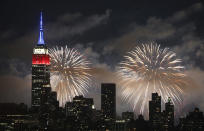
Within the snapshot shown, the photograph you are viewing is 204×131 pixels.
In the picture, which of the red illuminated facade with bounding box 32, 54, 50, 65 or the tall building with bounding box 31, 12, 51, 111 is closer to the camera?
the tall building with bounding box 31, 12, 51, 111

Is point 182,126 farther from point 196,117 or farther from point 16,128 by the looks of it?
point 16,128

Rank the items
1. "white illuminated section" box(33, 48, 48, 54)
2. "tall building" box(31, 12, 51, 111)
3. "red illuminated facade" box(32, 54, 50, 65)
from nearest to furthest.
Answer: "tall building" box(31, 12, 51, 111) → "red illuminated facade" box(32, 54, 50, 65) → "white illuminated section" box(33, 48, 48, 54)

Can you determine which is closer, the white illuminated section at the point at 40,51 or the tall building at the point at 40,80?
the tall building at the point at 40,80

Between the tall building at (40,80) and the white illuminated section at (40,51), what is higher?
the white illuminated section at (40,51)

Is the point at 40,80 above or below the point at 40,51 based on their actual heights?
below

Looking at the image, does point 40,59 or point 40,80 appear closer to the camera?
point 40,80

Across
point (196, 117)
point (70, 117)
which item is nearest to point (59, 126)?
point (70, 117)

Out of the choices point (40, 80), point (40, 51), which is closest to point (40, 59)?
point (40, 51)

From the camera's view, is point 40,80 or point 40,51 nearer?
point 40,80

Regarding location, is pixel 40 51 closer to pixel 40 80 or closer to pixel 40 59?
pixel 40 59

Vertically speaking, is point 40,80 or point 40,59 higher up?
point 40,59

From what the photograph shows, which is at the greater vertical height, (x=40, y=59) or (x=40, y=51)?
(x=40, y=51)
